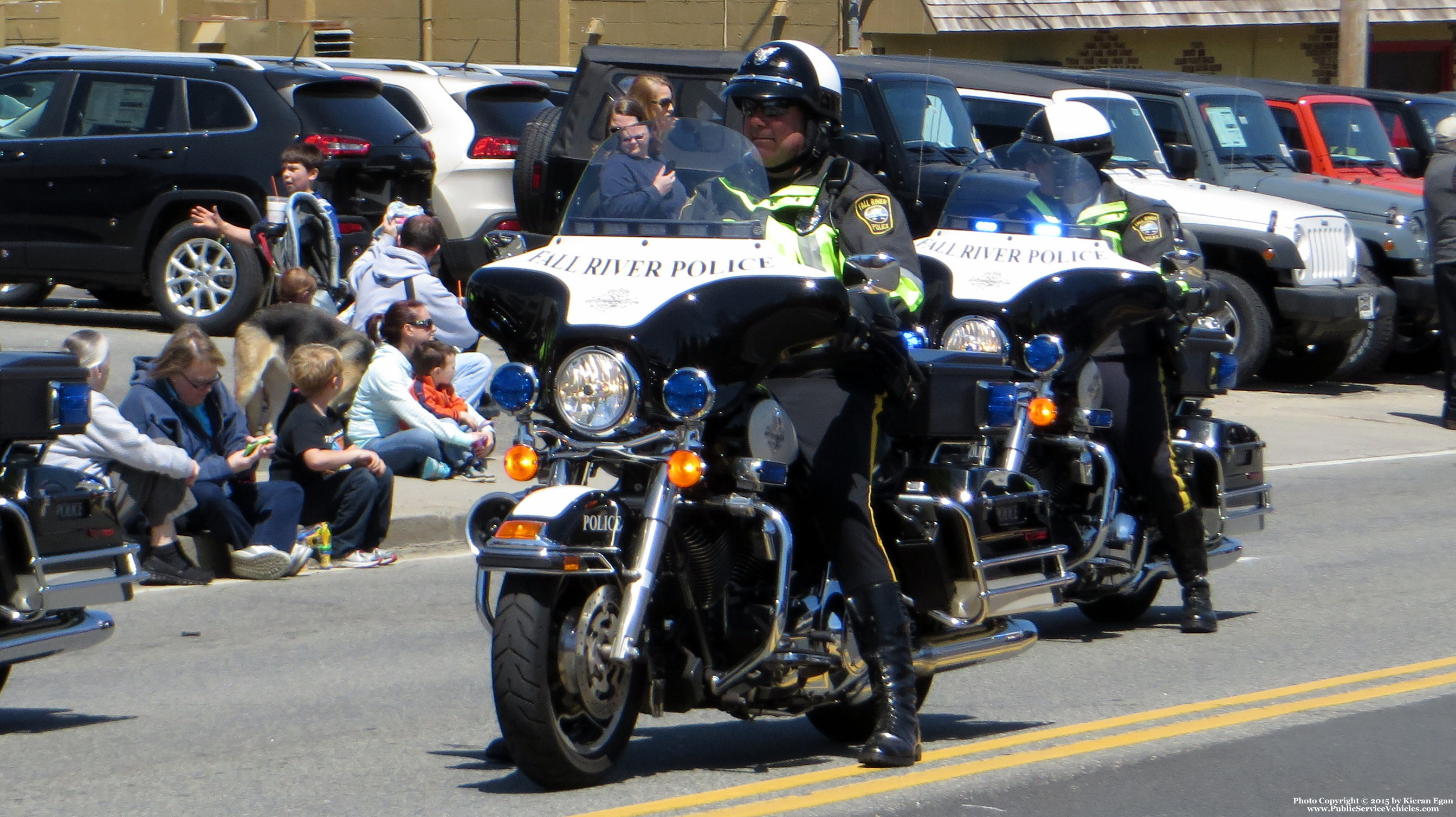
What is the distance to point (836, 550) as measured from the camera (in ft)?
18.0

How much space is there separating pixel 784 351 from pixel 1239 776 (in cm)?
182

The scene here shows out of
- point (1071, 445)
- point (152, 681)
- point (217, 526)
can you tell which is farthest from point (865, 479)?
point (217, 526)

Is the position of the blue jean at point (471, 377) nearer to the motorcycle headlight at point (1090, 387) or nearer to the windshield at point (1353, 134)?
the motorcycle headlight at point (1090, 387)

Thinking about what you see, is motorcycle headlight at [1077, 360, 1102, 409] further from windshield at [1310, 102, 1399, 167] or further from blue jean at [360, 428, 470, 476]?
windshield at [1310, 102, 1399, 167]

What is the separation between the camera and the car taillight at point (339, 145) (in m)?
14.4

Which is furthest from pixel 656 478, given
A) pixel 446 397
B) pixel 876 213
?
pixel 446 397

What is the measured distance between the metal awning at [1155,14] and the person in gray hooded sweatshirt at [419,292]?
1765cm

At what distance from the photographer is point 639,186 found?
5.50m

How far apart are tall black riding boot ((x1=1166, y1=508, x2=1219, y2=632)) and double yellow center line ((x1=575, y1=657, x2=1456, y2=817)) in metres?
0.92

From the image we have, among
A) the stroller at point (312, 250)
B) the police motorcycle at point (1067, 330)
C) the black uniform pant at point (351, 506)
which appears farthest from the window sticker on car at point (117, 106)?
the police motorcycle at point (1067, 330)

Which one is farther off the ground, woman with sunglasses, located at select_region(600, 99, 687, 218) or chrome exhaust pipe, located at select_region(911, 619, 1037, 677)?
woman with sunglasses, located at select_region(600, 99, 687, 218)

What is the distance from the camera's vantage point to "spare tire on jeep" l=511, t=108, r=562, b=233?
14.9 meters

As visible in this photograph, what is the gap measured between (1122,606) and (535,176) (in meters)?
7.91

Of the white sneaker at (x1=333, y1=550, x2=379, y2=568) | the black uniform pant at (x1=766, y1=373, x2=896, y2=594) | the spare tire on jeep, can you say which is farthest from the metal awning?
the black uniform pant at (x1=766, y1=373, x2=896, y2=594)
